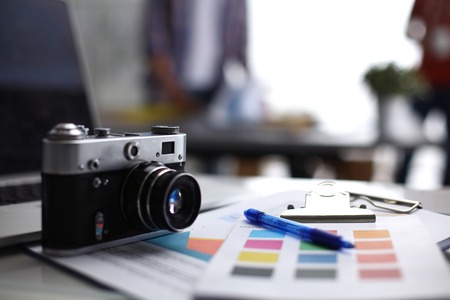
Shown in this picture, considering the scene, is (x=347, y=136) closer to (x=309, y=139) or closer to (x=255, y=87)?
(x=309, y=139)

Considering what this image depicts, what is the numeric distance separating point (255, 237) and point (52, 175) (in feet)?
0.59

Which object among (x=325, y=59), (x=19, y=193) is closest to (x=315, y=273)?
(x=19, y=193)

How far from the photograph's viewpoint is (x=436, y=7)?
1.87 metres

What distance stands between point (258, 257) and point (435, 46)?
169cm

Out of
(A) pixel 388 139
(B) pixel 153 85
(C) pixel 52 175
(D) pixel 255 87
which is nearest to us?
(C) pixel 52 175

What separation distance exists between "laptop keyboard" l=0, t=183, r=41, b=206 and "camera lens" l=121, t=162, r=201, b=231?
21cm

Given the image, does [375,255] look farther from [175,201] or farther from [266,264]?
[175,201]

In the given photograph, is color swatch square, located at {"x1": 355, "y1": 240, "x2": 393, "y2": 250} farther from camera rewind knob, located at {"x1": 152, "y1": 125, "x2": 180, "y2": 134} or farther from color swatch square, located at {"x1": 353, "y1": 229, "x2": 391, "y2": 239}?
camera rewind knob, located at {"x1": 152, "y1": 125, "x2": 180, "y2": 134}

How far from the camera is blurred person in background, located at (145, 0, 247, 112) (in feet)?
8.75

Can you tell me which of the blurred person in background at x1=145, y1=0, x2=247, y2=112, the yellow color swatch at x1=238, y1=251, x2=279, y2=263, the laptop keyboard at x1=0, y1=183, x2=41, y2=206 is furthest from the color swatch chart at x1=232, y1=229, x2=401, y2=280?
the blurred person in background at x1=145, y1=0, x2=247, y2=112

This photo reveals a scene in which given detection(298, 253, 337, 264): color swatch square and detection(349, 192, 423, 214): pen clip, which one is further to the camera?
detection(349, 192, 423, 214): pen clip

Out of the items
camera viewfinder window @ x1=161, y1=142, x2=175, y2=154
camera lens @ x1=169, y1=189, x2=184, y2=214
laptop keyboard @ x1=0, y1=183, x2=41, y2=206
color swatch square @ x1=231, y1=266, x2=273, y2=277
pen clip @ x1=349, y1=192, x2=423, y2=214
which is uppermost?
camera viewfinder window @ x1=161, y1=142, x2=175, y2=154

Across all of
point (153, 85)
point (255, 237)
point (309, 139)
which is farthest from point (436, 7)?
point (255, 237)

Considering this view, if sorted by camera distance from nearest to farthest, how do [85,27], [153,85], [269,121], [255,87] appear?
[269,121]
[255,87]
[153,85]
[85,27]
